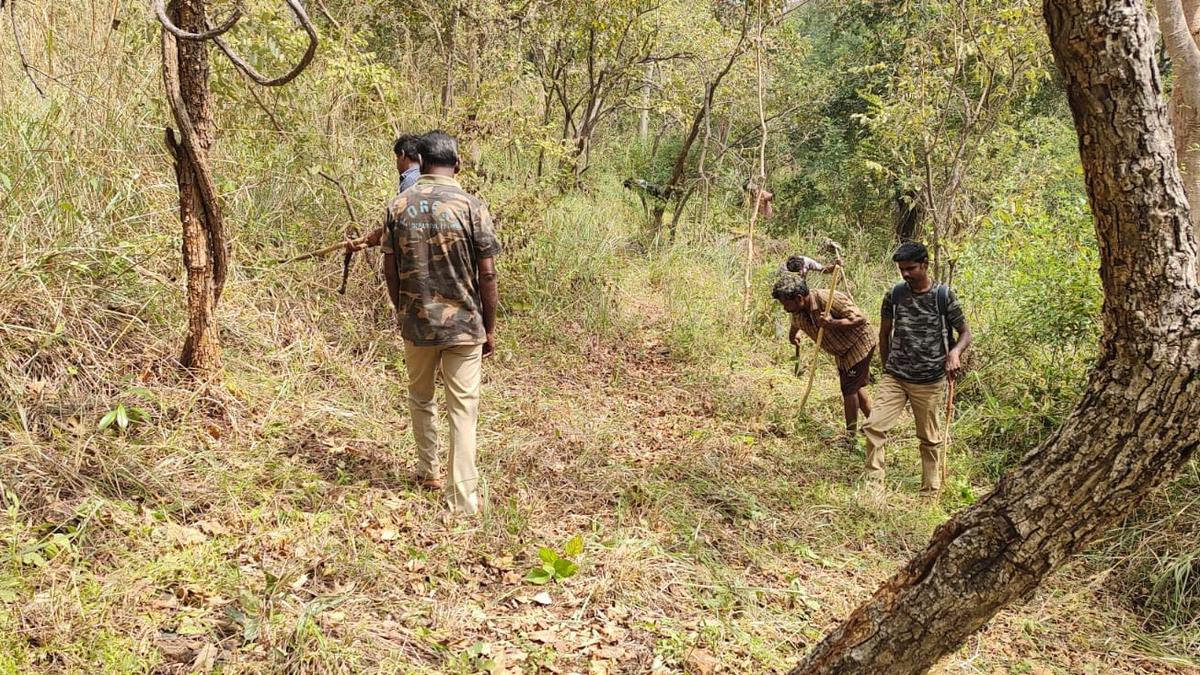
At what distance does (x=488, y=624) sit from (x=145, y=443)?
185 cm

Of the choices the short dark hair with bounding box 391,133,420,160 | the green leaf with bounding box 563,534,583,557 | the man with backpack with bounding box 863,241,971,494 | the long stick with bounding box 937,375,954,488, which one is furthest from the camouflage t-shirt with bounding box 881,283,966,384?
the short dark hair with bounding box 391,133,420,160

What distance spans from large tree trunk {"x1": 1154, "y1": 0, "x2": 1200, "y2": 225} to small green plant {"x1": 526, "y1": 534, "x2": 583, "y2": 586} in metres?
3.54

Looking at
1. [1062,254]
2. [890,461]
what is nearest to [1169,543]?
[890,461]

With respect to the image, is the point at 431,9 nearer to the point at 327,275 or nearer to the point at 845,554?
the point at 327,275

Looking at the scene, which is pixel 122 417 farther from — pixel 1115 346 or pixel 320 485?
pixel 1115 346

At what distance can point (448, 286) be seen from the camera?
339 cm

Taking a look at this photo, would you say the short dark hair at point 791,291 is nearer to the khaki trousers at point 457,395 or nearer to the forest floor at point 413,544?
the forest floor at point 413,544

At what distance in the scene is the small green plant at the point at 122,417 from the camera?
3.13m

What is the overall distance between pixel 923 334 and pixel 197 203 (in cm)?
410

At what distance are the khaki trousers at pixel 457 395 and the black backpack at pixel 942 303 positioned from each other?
265 centimetres

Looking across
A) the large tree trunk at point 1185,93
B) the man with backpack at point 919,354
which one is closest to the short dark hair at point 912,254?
the man with backpack at point 919,354

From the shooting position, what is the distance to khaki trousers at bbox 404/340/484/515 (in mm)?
3496

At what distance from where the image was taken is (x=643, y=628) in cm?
303

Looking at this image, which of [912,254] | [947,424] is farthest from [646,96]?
[947,424]
